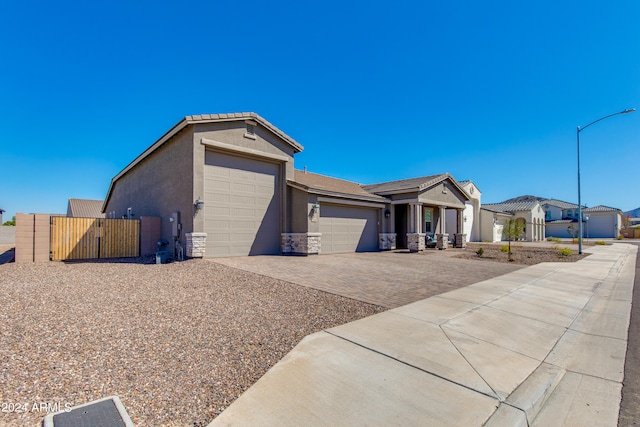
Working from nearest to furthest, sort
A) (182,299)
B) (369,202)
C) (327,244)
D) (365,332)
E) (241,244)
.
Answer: (365,332) < (182,299) < (241,244) < (327,244) < (369,202)

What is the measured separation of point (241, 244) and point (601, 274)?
47.8 feet

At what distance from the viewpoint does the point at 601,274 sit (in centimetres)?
1134

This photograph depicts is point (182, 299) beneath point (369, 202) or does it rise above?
beneath

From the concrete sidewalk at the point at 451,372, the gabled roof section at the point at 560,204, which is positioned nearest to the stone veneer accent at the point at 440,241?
the concrete sidewalk at the point at 451,372

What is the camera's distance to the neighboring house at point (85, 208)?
3469 cm

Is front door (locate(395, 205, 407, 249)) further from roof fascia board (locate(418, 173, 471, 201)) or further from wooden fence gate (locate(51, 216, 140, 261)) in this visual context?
wooden fence gate (locate(51, 216, 140, 261))

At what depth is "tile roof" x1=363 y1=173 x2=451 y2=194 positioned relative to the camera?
771 inches

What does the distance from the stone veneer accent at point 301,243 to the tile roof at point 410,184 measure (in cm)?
769

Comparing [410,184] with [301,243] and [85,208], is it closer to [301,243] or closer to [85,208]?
[301,243]

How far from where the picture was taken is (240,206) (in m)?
14.0

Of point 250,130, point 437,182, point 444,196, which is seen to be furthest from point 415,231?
point 250,130

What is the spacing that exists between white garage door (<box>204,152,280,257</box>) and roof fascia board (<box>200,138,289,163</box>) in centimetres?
35

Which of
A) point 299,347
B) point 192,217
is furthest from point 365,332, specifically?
point 192,217

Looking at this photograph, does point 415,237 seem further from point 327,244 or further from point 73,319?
point 73,319
